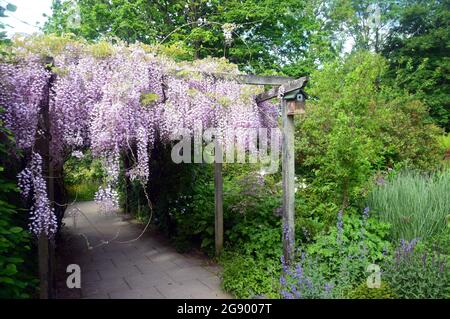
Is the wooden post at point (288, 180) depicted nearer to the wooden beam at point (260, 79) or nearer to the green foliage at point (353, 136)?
the wooden beam at point (260, 79)

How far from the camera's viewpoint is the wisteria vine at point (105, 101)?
A: 2.70 m

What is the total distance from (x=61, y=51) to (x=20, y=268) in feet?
5.77

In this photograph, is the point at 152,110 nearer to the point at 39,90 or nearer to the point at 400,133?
the point at 39,90

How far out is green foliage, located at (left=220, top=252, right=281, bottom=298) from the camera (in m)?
3.23

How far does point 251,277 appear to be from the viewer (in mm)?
3404

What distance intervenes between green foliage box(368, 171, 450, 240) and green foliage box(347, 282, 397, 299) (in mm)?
1238

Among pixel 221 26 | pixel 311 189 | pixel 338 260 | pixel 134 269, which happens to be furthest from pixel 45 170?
pixel 221 26

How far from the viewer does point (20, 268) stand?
2721mm

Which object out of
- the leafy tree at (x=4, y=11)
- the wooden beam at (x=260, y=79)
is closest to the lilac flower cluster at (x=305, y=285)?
the wooden beam at (x=260, y=79)

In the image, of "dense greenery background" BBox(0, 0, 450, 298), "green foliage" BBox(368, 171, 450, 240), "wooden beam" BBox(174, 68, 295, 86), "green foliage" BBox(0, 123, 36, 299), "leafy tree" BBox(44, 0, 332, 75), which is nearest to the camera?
"green foliage" BBox(0, 123, 36, 299)

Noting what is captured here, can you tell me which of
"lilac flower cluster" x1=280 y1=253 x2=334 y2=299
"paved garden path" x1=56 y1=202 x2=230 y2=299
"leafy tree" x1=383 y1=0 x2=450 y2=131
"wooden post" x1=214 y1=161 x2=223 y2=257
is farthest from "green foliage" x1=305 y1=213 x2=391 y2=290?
"leafy tree" x1=383 y1=0 x2=450 y2=131

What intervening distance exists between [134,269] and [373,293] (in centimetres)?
Result: 279

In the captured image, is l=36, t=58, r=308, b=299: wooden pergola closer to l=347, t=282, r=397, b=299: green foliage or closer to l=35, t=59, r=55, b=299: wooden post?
l=35, t=59, r=55, b=299: wooden post

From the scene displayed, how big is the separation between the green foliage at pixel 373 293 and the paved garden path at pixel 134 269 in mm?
1227
